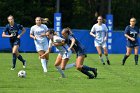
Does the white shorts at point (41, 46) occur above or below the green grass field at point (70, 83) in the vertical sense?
above

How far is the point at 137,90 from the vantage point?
1273cm

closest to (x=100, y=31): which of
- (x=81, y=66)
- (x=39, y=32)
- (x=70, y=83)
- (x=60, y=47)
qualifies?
(x=39, y=32)

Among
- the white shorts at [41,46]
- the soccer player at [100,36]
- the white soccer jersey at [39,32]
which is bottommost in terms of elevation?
the soccer player at [100,36]

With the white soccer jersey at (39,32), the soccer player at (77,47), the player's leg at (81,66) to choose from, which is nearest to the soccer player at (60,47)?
the soccer player at (77,47)

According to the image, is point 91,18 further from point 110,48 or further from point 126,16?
point 110,48

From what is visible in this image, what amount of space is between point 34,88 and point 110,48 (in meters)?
21.8

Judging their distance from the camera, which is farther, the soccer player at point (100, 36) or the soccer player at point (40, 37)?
the soccer player at point (100, 36)

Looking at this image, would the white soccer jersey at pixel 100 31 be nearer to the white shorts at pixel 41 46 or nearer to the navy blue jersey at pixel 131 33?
the navy blue jersey at pixel 131 33

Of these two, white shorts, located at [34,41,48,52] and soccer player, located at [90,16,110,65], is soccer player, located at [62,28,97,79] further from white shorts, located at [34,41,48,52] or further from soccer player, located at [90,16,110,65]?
soccer player, located at [90,16,110,65]

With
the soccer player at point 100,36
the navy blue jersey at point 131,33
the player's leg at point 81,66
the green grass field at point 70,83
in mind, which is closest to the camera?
the green grass field at point 70,83

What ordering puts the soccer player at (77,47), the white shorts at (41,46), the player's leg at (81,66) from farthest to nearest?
1. the white shorts at (41,46)
2. the player's leg at (81,66)
3. the soccer player at (77,47)

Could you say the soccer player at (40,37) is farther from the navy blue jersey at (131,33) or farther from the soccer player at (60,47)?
the navy blue jersey at (131,33)

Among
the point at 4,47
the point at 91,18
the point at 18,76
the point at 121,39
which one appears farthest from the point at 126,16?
the point at 18,76

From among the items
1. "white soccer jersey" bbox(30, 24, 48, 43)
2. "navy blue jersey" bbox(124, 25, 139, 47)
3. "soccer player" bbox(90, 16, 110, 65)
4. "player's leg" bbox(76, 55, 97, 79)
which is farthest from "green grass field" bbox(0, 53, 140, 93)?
"soccer player" bbox(90, 16, 110, 65)
